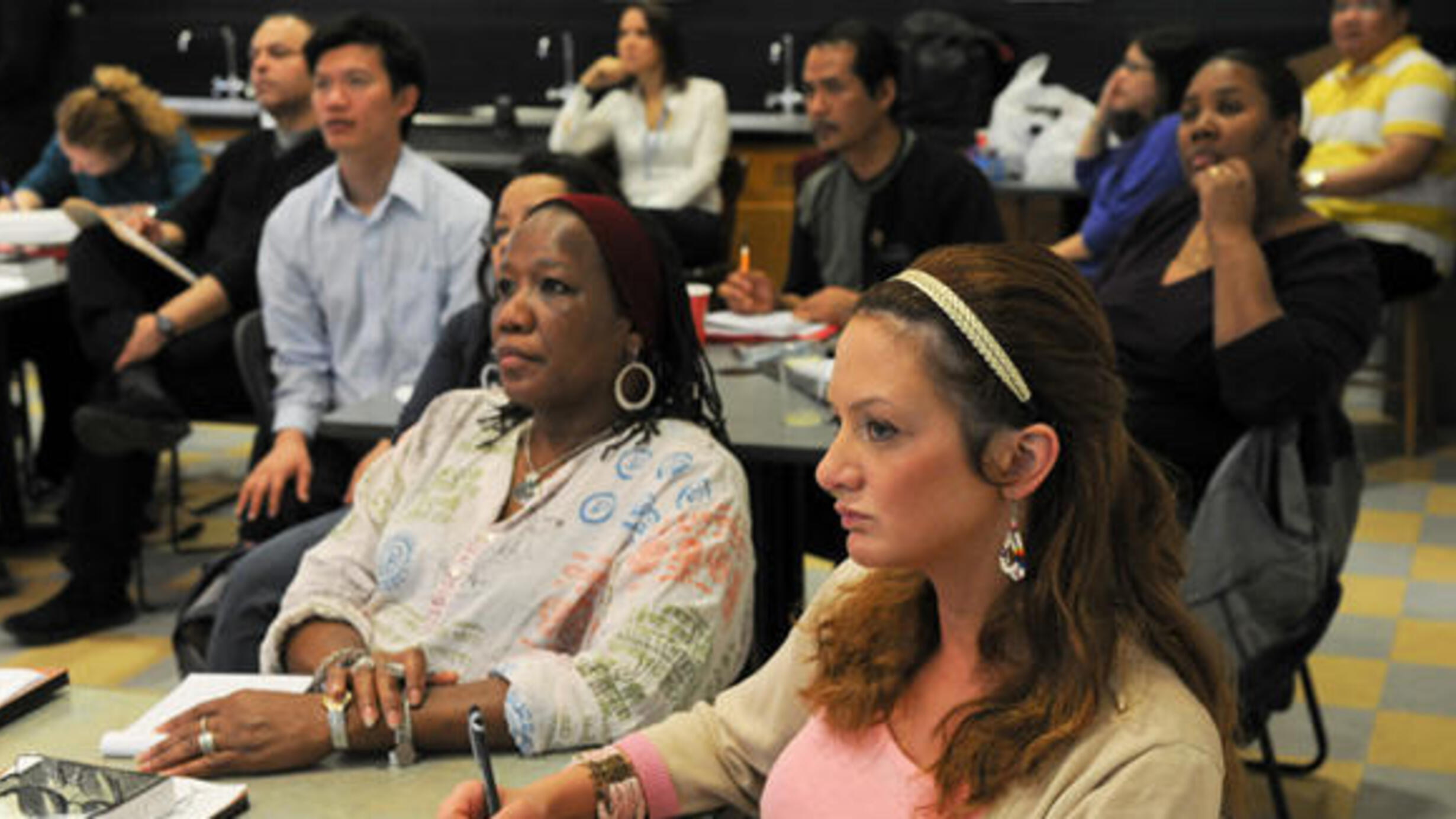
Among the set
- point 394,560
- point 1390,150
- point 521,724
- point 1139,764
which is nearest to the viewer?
point 1139,764

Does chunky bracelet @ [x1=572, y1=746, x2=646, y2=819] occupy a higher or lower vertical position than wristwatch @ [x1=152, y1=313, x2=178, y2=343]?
higher

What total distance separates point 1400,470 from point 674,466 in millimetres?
4207

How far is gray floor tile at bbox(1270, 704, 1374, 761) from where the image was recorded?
3545 mm

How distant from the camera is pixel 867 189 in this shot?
4.29 m

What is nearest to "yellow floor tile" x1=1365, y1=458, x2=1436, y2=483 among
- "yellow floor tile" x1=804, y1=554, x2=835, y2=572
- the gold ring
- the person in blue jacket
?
the person in blue jacket

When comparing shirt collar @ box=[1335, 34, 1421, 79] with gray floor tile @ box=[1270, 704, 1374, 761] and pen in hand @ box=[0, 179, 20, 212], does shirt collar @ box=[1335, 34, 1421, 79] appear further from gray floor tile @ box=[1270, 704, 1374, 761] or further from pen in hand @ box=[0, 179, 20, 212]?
pen in hand @ box=[0, 179, 20, 212]

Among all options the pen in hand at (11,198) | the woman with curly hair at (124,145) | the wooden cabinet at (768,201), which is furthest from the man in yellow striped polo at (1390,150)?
the pen in hand at (11,198)

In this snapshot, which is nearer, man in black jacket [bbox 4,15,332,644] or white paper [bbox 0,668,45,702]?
white paper [bbox 0,668,45,702]

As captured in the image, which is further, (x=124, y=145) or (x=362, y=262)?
(x=124, y=145)

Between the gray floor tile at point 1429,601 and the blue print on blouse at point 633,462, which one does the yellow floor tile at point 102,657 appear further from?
the gray floor tile at point 1429,601

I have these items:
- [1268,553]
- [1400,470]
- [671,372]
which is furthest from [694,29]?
[671,372]

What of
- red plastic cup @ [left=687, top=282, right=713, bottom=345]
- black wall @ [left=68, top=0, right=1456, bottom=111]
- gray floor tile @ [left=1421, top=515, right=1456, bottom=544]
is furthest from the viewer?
black wall @ [left=68, top=0, right=1456, bottom=111]

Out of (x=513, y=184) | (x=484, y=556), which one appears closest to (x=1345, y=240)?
(x=513, y=184)

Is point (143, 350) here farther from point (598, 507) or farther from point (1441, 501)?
point (1441, 501)
